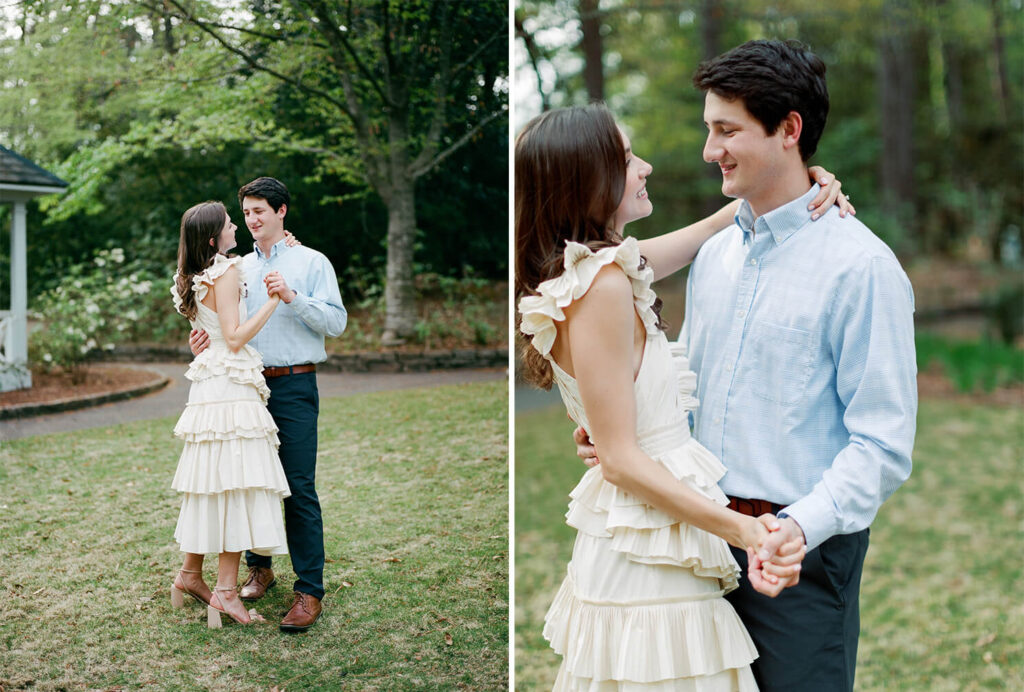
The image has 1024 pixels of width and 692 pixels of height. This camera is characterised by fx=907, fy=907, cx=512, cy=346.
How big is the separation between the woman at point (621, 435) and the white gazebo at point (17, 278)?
175 cm

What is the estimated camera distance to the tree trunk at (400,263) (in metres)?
3.19

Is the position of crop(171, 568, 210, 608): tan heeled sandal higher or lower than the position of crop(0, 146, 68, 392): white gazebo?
lower

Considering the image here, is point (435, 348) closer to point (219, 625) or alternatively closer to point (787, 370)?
point (219, 625)

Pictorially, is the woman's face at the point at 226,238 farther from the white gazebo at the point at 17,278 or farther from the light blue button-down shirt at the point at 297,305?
the white gazebo at the point at 17,278

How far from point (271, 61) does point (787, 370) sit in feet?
6.64

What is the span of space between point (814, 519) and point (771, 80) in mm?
885

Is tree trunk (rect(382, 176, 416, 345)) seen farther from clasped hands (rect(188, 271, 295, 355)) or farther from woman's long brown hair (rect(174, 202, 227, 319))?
woman's long brown hair (rect(174, 202, 227, 319))

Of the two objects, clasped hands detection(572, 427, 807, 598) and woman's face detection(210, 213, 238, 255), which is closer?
clasped hands detection(572, 427, 807, 598)

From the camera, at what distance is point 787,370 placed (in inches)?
74.7

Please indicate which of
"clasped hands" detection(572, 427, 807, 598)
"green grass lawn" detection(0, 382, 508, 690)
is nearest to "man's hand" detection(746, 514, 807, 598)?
"clasped hands" detection(572, 427, 807, 598)

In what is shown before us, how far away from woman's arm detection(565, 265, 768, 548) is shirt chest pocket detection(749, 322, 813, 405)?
292mm

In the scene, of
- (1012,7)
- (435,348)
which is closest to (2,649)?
(435,348)

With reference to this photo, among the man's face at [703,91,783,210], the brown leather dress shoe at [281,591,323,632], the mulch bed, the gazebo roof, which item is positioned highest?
the gazebo roof

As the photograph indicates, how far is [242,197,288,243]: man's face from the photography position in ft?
9.19
